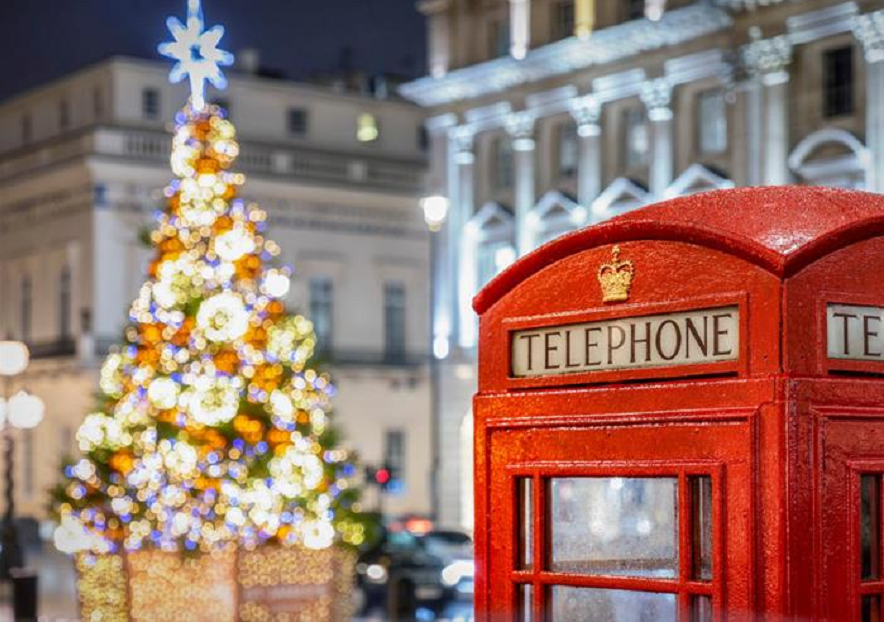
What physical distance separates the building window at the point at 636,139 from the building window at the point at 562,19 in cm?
248

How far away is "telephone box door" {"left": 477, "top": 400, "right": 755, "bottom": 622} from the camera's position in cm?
476

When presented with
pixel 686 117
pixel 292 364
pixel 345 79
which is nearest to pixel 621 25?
pixel 686 117

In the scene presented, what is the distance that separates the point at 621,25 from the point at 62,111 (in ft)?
56.7

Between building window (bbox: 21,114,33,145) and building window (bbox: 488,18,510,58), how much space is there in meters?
14.0

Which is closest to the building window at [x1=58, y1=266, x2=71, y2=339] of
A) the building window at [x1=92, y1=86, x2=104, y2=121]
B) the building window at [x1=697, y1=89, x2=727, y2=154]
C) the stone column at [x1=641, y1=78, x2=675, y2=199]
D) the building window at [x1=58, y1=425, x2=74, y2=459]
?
the building window at [x1=58, y1=425, x2=74, y2=459]

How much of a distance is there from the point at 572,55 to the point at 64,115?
1513cm

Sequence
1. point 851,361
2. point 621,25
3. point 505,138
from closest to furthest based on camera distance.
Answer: point 851,361 < point 621,25 < point 505,138

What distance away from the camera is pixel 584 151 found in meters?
44.5

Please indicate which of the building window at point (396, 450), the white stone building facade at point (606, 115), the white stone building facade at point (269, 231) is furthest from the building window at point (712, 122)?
the building window at point (396, 450)

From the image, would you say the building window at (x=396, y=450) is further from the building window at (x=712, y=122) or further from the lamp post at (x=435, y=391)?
the building window at (x=712, y=122)

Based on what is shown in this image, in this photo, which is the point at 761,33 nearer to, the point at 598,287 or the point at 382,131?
the point at 382,131

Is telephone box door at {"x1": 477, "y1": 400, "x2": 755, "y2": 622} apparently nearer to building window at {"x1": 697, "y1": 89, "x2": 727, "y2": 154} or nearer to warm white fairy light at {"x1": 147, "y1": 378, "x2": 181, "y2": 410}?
warm white fairy light at {"x1": 147, "y1": 378, "x2": 181, "y2": 410}

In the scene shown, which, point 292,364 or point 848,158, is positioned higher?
point 848,158

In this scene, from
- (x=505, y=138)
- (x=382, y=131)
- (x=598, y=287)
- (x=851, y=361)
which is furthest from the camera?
(x=382, y=131)
